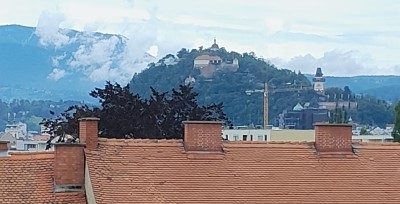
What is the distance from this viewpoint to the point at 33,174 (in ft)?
87.0

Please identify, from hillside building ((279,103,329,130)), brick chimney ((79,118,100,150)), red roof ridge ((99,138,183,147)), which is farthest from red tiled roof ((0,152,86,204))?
hillside building ((279,103,329,130))

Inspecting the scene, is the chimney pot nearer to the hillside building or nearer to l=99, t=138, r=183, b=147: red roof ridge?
l=99, t=138, r=183, b=147: red roof ridge

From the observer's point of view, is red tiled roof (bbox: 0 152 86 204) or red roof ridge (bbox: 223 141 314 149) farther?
red roof ridge (bbox: 223 141 314 149)

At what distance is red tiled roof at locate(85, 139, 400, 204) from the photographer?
24.7 metres

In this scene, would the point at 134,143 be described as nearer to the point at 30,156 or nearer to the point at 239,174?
the point at 239,174

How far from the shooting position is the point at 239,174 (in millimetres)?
25938

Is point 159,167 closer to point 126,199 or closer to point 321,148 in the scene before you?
point 126,199

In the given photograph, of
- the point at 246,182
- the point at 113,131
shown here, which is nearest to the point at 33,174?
the point at 246,182

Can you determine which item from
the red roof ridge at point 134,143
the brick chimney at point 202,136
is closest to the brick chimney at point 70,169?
the red roof ridge at point 134,143

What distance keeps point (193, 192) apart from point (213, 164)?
1.70 metres

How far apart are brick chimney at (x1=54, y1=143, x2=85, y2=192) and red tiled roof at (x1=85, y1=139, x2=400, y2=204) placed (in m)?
0.45

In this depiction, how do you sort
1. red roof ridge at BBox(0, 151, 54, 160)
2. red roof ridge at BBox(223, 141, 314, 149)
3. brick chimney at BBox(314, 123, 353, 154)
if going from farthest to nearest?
brick chimney at BBox(314, 123, 353, 154) → red roof ridge at BBox(223, 141, 314, 149) → red roof ridge at BBox(0, 151, 54, 160)

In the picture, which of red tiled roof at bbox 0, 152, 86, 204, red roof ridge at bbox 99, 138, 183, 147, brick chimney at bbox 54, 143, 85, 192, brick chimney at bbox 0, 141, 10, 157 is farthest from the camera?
brick chimney at bbox 0, 141, 10, 157

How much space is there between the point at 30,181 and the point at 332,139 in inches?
379
